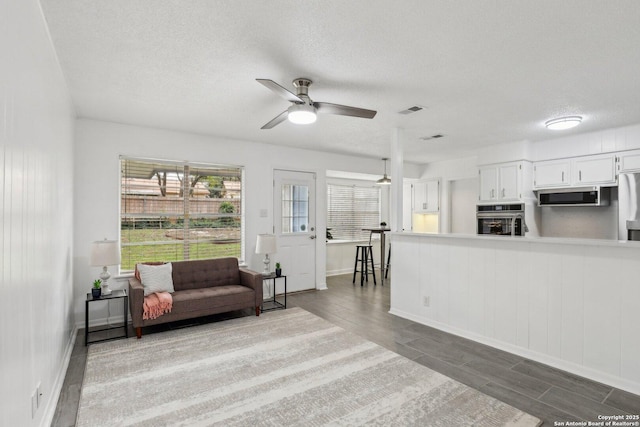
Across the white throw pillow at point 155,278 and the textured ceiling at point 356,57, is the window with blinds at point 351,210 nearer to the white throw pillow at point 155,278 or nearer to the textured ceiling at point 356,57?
the textured ceiling at point 356,57

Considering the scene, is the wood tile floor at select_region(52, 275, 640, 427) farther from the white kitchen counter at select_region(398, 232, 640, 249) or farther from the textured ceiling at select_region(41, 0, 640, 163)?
the textured ceiling at select_region(41, 0, 640, 163)

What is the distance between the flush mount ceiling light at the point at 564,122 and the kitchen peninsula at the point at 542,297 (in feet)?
6.18

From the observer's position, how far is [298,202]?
19.4ft

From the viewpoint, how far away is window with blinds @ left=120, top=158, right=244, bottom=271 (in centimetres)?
451

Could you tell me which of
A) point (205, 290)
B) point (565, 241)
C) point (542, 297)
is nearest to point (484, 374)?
point (542, 297)

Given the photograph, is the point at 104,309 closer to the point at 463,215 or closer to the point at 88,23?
the point at 88,23

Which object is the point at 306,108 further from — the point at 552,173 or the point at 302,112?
the point at 552,173

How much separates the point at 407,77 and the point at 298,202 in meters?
3.34

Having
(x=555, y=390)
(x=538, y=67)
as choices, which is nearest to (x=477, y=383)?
(x=555, y=390)

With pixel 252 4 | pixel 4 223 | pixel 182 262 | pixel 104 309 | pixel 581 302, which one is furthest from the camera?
pixel 182 262

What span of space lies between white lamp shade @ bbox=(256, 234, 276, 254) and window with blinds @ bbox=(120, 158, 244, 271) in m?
0.55

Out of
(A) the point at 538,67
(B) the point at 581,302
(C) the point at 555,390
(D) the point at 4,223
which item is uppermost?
(A) the point at 538,67

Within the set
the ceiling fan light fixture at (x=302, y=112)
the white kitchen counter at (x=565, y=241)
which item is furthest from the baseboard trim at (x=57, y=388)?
the white kitchen counter at (x=565, y=241)

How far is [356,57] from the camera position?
2.57 metres
